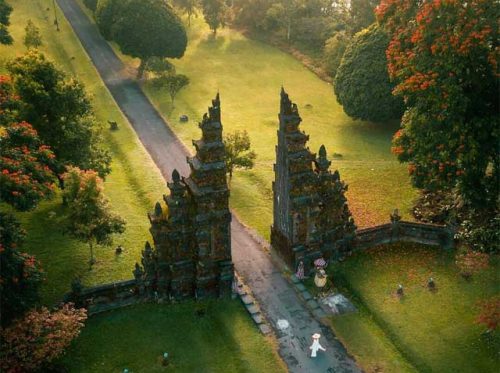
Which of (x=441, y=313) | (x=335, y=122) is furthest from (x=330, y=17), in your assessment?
(x=441, y=313)

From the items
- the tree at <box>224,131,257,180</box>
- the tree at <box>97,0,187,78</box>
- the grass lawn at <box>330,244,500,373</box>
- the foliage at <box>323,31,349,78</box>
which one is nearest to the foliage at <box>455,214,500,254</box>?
the grass lawn at <box>330,244,500,373</box>

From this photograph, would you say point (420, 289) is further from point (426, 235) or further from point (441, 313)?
point (426, 235)

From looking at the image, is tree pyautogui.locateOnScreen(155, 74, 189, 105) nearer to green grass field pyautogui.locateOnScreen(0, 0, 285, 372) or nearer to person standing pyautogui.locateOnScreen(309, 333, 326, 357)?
green grass field pyautogui.locateOnScreen(0, 0, 285, 372)

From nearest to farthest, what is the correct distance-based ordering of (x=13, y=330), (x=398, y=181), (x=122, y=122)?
1. (x=13, y=330)
2. (x=398, y=181)
3. (x=122, y=122)

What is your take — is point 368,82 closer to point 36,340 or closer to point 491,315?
point 491,315

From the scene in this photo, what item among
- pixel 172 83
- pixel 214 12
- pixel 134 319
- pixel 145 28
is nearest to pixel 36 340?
pixel 134 319

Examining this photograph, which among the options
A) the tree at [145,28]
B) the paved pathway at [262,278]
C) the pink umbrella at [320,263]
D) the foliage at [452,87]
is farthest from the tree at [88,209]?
the tree at [145,28]
